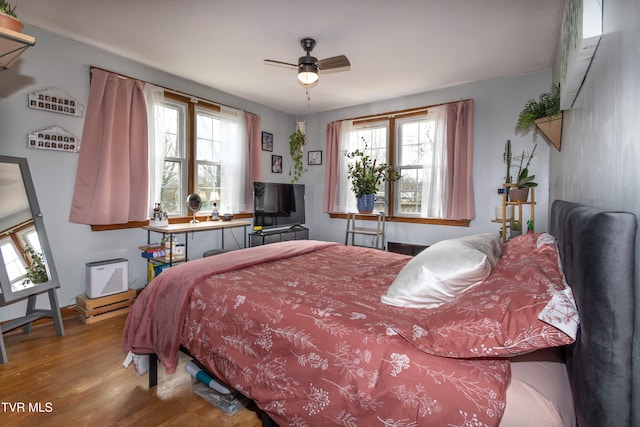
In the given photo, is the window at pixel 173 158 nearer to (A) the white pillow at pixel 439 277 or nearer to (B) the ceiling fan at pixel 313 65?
(B) the ceiling fan at pixel 313 65

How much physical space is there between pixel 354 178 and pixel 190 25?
8.90ft

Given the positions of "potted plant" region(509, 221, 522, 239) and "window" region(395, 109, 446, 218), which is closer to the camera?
"potted plant" region(509, 221, 522, 239)

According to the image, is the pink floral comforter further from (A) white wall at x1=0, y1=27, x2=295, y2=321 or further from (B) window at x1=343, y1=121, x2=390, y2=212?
(B) window at x1=343, y1=121, x2=390, y2=212

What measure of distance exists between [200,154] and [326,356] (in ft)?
11.2

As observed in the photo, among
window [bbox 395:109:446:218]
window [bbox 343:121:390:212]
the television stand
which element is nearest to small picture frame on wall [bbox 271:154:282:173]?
the television stand

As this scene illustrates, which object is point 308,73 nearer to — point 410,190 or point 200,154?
point 200,154

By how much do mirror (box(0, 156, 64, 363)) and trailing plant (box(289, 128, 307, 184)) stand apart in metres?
3.21

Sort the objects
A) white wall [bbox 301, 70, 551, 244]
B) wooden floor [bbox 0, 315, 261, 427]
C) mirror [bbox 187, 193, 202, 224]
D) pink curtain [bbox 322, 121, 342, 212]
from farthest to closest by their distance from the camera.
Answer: pink curtain [bbox 322, 121, 342, 212], mirror [bbox 187, 193, 202, 224], white wall [bbox 301, 70, 551, 244], wooden floor [bbox 0, 315, 261, 427]

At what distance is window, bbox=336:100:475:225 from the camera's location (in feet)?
12.3

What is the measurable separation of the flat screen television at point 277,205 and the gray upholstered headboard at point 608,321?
3777 millimetres

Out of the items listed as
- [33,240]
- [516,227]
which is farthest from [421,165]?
[33,240]

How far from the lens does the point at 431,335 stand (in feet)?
3.35

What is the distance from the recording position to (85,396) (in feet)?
5.78

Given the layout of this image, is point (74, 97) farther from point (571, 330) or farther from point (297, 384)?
point (571, 330)
